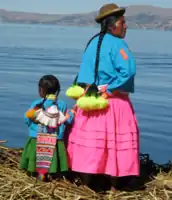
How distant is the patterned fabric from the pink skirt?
0.25m

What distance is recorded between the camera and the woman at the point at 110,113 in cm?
540

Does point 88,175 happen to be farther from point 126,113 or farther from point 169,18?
point 169,18

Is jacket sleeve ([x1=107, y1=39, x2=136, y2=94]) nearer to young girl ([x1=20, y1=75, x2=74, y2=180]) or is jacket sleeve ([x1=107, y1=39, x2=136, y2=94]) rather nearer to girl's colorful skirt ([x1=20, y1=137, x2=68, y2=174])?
young girl ([x1=20, y1=75, x2=74, y2=180])

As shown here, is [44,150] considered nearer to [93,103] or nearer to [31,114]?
[31,114]

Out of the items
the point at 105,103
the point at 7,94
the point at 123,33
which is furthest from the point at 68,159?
the point at 7,94

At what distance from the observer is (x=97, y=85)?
5453mm

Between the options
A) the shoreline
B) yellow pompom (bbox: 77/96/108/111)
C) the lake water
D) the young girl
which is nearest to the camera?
the shoreline

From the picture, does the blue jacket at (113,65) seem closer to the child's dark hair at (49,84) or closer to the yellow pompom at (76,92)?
the yellow pompom at (76,92)

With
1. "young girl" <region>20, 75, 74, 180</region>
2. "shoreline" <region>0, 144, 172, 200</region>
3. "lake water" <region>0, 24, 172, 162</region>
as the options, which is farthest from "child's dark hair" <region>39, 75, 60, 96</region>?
"lake water" <region>0, 24, 172, 162</region>

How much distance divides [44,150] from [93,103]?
23.3 inches

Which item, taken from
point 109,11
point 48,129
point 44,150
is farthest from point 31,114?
point 109,11

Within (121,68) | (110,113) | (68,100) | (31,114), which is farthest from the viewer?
(68,100)

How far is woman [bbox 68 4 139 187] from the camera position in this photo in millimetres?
5398

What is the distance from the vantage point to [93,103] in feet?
17.7
